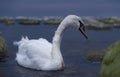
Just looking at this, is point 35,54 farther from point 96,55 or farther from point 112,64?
point 112,64

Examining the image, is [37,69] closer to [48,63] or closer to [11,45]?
[48,63]

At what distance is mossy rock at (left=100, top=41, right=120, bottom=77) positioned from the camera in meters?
13.5

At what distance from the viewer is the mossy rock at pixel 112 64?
1347 centimetres

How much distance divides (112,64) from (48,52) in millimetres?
5074

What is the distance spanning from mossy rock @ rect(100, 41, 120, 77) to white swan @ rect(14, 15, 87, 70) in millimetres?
3919

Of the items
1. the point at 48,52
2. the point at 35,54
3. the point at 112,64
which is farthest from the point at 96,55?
the point at 112,64

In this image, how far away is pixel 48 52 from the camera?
18594 mm

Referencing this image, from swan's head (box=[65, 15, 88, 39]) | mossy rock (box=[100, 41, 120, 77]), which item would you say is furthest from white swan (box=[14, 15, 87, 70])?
mossy rock (box=[100, 41, 120, 77])

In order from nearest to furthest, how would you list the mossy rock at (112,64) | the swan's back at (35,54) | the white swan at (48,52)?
the mossy rock at (112,64)
the white swan at (48,52)
the swan's back at (35,54)

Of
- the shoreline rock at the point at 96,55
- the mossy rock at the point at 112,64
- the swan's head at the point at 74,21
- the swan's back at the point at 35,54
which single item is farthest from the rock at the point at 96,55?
the mossy rock at the point at 112,64

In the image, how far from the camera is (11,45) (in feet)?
84.7

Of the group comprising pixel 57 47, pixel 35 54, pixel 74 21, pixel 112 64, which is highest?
pixel 74 21

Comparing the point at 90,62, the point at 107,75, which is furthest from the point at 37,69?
the point at 107,75

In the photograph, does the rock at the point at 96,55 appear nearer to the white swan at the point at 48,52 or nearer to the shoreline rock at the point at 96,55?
the shoreline rock at the point at 96,55
